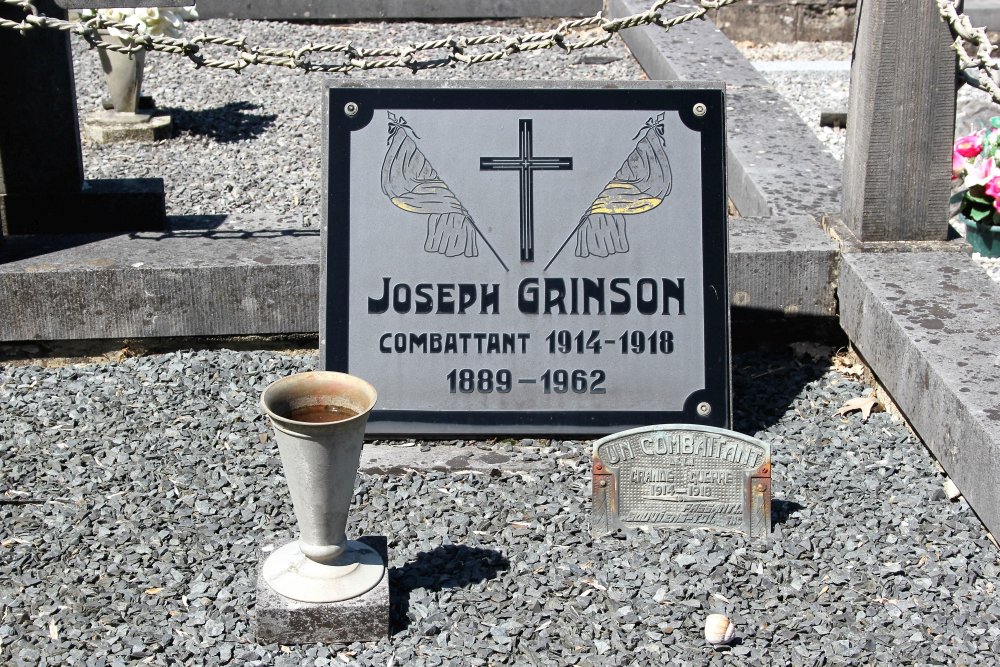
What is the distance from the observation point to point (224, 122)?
7.43 m

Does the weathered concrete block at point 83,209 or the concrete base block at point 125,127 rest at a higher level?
the concrete base block at point 125,127

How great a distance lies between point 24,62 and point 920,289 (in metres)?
3.22

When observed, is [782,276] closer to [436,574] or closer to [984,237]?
[436,574]

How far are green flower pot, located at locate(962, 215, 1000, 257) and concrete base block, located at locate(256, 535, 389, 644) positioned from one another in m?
3.78

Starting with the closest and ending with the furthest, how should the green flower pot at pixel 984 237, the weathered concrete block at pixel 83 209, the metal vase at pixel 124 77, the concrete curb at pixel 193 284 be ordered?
1. the concrete curb at pixel 193 284
2. the weathered concrete block at pixel 83 209
3. the green flower pot at pixel 984 237
4. the metal vase at pixel 124 77

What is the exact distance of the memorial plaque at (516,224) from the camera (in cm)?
379

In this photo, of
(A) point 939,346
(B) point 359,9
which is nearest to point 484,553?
(A) point 939,346

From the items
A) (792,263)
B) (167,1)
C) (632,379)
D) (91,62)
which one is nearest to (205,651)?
(632,379)

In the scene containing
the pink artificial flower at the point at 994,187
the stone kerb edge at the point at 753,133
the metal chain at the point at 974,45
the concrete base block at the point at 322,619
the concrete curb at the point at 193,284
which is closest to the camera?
the concrete base block at the point at 322,619

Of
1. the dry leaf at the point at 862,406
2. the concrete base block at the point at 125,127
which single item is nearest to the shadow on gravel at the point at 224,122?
the concrete base block at the point at 125,127

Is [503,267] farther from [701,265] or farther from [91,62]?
[91,62]

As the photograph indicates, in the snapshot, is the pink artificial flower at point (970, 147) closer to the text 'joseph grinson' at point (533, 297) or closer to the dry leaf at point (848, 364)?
the dry leaf at point (848, 364)

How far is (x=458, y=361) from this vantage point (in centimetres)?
381

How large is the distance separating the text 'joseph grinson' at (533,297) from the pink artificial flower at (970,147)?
2757 mm
